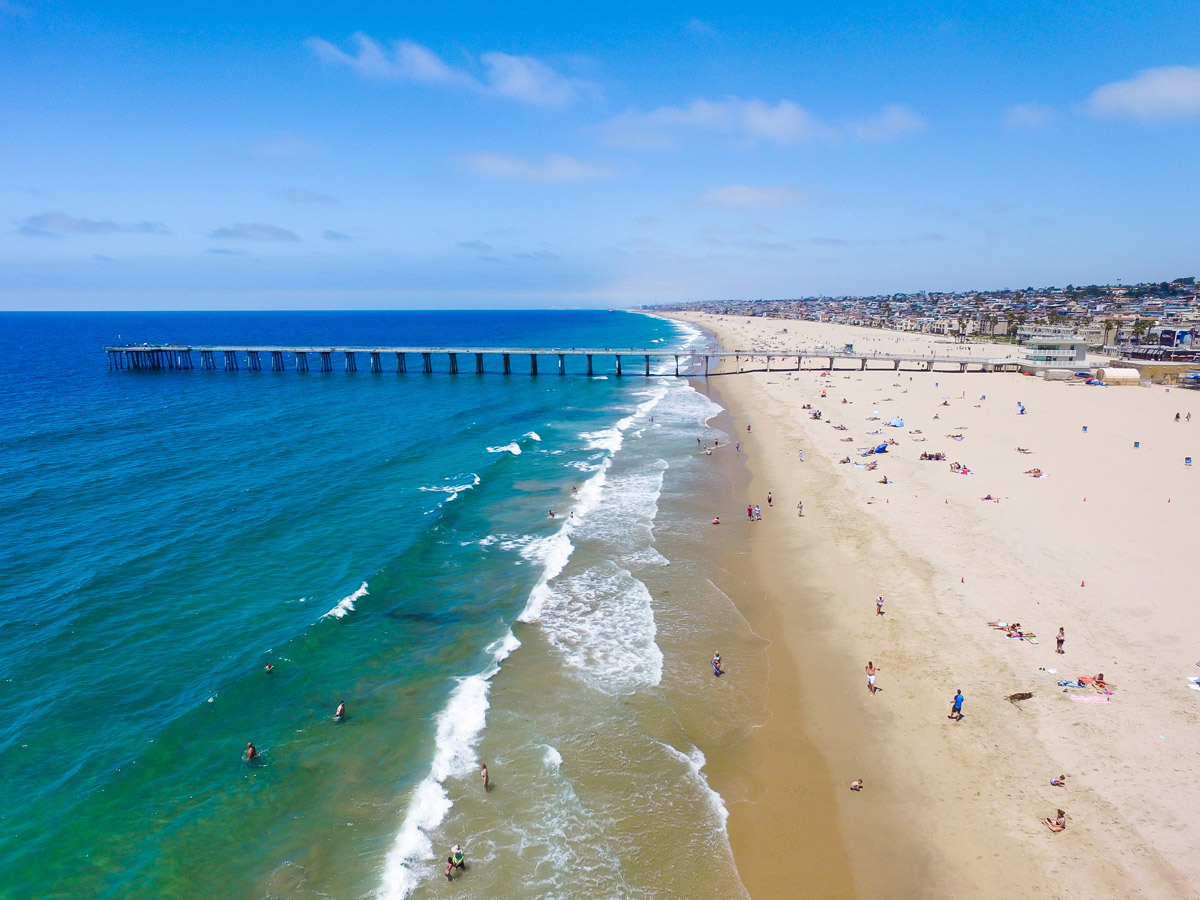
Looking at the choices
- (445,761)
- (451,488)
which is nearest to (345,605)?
(445,761)

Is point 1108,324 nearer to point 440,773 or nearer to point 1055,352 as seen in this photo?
point 1055,352

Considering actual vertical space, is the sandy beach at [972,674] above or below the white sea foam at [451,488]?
below

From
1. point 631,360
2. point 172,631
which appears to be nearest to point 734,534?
point 172,631

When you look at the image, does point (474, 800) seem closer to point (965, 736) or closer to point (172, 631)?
point (965, 736)

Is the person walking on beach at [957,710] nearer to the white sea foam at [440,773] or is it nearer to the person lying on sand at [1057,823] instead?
the person lying on sand at [1057,823]

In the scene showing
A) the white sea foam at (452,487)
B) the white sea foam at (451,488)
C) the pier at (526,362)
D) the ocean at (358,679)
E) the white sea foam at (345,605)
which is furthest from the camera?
the pier at (526,362)

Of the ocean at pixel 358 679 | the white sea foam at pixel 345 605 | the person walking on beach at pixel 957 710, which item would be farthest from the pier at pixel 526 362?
the person walking on beach at pixel 957 710

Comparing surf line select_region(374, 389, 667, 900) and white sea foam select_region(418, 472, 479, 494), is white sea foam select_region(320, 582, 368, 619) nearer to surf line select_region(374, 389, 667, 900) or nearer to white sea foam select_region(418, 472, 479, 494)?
surf line select_region(374, 389, 667, 900)
